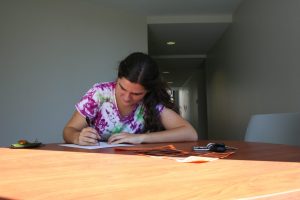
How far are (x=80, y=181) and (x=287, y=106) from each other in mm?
2648

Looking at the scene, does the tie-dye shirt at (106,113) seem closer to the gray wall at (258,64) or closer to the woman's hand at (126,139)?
the woman's hand at (126,139)

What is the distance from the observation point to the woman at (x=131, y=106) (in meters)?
1.73

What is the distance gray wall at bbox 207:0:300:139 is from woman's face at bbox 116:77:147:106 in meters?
1.50

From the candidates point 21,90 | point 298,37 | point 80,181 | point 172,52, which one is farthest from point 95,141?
point 172,52

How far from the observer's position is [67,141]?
165 centimetres

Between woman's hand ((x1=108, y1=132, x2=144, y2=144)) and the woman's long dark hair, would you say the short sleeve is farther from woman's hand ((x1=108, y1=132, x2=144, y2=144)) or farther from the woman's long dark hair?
woman's hand ((x1=108, y1=132, x2=144, y2=144))

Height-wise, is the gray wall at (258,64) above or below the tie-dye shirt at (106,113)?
above

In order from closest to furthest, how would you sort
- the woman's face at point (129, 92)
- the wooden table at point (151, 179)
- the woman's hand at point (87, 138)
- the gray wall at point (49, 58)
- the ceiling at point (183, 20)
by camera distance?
the wooden table at point (151, 179), the woman's hand at point (87, 138), the woman's face at point (129, 92), the gray wall at point (49, 58), the ceiling at point (183, 20)

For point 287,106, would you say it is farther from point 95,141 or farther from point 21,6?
point 21,6

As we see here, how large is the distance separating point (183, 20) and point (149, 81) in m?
3.35

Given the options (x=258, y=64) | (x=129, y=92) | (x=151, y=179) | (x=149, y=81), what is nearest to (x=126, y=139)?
(x=129, y=92)

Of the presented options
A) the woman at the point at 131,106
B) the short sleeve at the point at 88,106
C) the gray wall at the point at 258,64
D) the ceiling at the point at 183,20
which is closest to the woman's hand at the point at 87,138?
the woman at the point at 131,106

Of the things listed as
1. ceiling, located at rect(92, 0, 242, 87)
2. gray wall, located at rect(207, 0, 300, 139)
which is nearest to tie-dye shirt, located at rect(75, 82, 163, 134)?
gray wall, located at rect(207, 0, 300, 139)

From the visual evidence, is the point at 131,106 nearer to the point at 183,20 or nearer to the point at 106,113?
the point at 106,113
